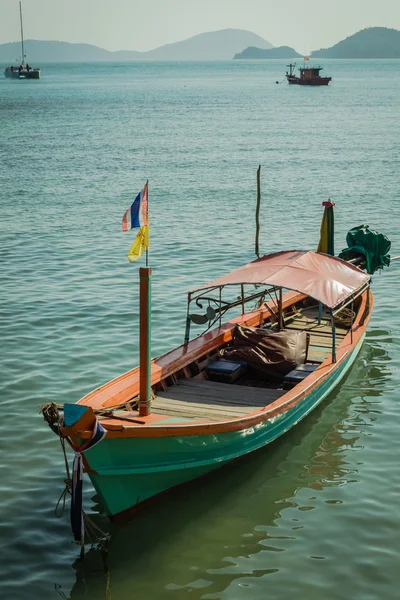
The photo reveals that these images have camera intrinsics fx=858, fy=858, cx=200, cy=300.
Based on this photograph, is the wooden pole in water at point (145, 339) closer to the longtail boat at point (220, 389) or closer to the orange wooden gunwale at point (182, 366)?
the longtail boat at point (220, 389)

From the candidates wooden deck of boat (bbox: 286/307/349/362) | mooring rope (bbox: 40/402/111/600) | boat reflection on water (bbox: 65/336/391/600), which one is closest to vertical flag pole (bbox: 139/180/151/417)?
mooring rope (bbox: 40/402/111/600)

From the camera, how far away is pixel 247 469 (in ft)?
48.0

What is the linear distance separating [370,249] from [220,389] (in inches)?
361

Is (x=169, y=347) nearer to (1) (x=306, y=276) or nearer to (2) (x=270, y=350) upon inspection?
(2) (x=270, y=350)

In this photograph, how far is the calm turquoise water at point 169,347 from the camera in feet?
39.0

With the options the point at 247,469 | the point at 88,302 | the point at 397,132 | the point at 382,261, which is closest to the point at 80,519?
the point at 247,469

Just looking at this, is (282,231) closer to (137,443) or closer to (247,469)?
(247,469)

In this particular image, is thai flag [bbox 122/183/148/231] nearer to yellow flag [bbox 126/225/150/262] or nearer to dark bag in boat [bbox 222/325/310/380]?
yellow flag [bbox 126/225/150/262]

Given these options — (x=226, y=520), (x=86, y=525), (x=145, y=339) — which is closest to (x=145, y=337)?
(x=145, y=339)

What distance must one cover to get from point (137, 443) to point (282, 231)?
2199 cm

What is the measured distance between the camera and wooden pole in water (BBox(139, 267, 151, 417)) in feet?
40.7

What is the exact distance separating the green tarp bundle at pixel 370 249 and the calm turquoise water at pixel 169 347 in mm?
1302

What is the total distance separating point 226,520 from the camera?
43.4ft

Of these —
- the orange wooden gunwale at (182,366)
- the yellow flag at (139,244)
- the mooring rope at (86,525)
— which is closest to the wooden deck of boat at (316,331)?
the orange wooden gunwale at (182,366)
